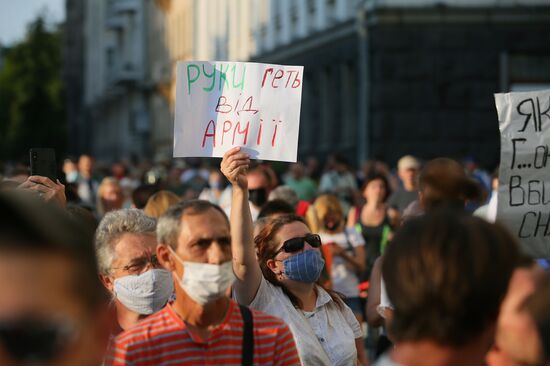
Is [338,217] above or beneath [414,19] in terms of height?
beneath

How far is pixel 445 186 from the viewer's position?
6477 millimetres

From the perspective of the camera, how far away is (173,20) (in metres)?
60.2

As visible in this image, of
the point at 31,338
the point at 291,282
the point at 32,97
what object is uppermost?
the point at 31,338

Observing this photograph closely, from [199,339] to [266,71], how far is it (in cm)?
278

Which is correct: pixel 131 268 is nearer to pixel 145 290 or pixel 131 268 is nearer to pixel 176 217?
pixel 145 290

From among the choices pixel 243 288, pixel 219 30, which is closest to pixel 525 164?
pixel 243 288

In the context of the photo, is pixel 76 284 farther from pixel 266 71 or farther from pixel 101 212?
pixel 101 212

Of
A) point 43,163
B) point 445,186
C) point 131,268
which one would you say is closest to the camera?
point 131,268

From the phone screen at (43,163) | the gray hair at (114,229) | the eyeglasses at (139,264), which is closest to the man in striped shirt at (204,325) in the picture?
the eyeglasses at (139,264)

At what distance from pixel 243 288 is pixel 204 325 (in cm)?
127

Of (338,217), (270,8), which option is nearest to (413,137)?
(270,8)

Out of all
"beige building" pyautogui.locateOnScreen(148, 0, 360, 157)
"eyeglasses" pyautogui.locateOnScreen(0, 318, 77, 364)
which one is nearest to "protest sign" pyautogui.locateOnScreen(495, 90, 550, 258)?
"eyeglasses" pyautogui.locateOnScreen(0, 318, 77, 364)

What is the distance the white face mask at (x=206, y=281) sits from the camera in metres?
4.12

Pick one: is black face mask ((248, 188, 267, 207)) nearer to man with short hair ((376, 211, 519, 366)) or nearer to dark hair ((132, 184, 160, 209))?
dark hair ((132, 184, 160, 209))
